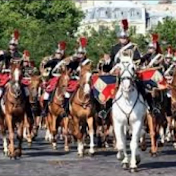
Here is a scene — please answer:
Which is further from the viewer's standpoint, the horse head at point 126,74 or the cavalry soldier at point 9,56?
the cavalry soldier at point 9,56

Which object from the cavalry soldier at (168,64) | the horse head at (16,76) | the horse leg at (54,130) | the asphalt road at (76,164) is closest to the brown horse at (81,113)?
the asphalt road at (76,164)

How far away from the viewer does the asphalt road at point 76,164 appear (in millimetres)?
18094

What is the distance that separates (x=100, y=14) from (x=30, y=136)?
14425cm

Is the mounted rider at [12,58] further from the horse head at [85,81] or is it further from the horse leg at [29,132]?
the horse leg at [29,132]

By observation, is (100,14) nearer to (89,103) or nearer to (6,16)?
(6,16)

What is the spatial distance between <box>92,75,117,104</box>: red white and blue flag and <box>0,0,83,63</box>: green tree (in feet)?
171

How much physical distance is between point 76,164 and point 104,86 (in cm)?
186

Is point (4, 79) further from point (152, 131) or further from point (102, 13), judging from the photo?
point (102, 13)

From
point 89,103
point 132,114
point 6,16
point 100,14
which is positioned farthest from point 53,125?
point 100,14

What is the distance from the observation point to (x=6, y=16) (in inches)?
3509

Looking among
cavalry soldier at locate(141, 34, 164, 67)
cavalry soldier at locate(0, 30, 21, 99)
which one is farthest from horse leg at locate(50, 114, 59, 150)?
cavalry soldier at locate(141, 34, 164, 67)

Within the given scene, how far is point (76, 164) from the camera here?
65.9 feet

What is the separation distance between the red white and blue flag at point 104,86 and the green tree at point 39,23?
52.2m

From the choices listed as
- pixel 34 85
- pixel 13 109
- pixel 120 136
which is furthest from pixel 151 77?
pixel 34 85
